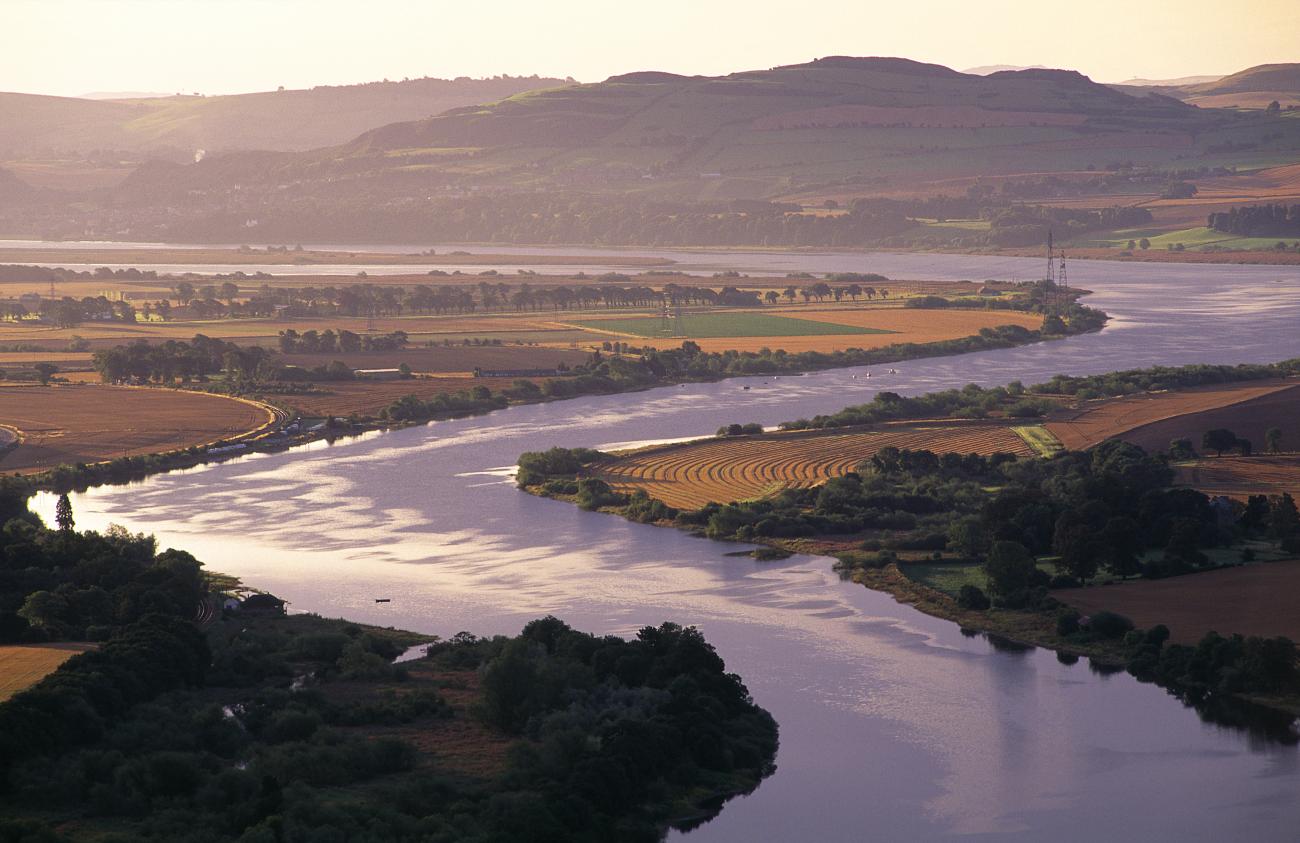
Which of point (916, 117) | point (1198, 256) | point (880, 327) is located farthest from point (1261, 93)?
point (880, 327)

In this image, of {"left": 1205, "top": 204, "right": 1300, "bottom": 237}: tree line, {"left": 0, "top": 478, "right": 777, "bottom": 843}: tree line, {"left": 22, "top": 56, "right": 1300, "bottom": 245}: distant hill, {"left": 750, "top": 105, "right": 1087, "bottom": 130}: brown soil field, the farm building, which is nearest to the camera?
{"left": 0, "top": 478, "right": 777, "bottom": 843}: tree line

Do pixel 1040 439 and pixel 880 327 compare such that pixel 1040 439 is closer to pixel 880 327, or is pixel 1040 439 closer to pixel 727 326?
pixel 880 327

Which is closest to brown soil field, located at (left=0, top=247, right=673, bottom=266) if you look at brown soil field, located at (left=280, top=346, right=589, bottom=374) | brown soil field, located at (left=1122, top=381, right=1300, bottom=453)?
brown soil field, located at (left=280, top=346, right=589, bottom=374)

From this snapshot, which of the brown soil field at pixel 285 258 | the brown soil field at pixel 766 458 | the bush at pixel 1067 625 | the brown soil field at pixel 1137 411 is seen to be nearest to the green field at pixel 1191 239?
the brown soil field at pixel 285 258

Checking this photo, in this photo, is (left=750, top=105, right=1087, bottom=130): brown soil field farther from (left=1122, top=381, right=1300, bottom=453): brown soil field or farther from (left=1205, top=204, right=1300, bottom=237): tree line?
(left=1122, top=381, right=1300, bottom=453): brown soil field

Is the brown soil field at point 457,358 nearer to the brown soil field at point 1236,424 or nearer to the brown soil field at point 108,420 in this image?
the brown soil field at point 108,420
